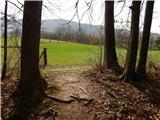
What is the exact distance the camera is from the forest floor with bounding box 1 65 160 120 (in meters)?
9.97

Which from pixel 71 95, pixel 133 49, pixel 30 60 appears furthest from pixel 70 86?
pixel 133 49

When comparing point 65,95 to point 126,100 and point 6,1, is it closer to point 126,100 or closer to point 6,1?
point 126,100

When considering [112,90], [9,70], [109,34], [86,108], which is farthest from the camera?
[109,34]

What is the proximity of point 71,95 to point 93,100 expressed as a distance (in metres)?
0.86

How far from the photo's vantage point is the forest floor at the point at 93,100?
9.97m

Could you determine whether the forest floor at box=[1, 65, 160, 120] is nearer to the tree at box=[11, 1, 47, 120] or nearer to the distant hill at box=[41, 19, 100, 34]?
the tree at box=[11, 1, 47, 120]

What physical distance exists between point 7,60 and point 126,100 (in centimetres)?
654

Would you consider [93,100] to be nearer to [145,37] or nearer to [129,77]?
[129,77]

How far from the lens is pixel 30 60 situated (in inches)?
425

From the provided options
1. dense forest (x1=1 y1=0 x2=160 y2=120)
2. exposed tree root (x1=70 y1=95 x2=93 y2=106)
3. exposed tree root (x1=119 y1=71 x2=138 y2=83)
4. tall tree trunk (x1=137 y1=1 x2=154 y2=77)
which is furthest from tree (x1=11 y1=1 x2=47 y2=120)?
tall tree trunk (x1=137 y1=1 x2=154 y2=77)

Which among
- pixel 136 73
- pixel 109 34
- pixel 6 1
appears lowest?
pixel 136 73

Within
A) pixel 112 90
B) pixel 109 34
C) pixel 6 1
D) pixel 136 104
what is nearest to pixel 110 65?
pixel 109 34

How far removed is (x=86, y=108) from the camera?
1028 centimetres

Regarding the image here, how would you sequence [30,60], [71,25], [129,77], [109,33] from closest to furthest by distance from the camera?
[30,60] → [129,77] → [71,25] → [109,33]
